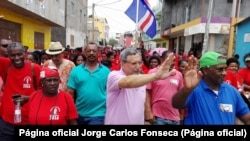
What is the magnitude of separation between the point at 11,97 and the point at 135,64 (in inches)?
65.1

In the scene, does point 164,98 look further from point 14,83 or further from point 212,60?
point 14,83

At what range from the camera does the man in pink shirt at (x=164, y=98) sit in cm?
483

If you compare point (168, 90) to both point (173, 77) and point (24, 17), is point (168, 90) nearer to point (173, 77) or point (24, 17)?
point (173, 77)

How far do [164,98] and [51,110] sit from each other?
1.94 meters

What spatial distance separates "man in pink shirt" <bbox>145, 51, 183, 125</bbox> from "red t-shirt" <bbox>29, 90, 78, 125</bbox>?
62.7 inches

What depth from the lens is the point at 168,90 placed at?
15.8 feet

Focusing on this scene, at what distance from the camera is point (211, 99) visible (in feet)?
10.1

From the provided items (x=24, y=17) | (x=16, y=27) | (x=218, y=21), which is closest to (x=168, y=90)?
(x=16, y=27)

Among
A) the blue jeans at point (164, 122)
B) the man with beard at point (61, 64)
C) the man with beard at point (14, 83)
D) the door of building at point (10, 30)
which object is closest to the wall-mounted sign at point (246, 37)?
the door of building at point (10, 30)

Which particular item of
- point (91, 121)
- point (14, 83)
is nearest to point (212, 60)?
point (91, 121)

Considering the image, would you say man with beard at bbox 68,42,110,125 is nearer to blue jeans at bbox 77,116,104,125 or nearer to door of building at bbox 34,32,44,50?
blue jeans at bbox 77,116,104,125

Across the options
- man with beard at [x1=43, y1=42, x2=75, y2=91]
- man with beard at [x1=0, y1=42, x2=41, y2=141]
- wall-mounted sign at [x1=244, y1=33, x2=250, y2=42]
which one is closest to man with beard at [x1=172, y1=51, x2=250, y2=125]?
man with beard at [x1=0, y1=42, x2=41, y2=141]

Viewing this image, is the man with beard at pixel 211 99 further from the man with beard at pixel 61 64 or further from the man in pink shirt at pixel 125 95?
the man with beard at pixel 61 64

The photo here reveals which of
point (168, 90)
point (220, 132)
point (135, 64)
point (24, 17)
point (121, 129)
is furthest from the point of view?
point (24, 17)
